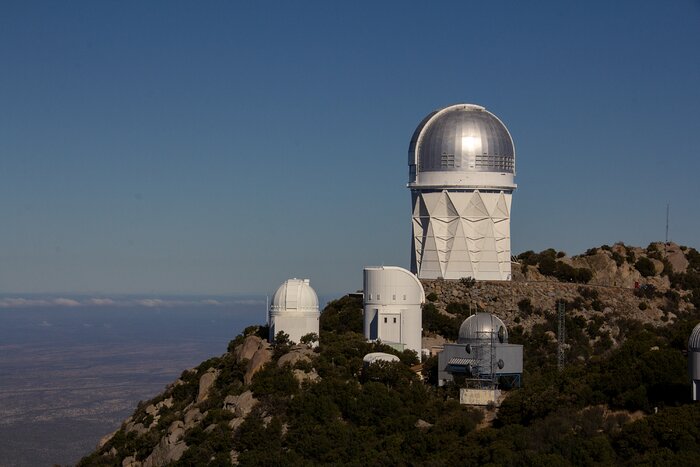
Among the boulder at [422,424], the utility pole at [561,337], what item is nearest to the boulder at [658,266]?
the utility pole at [561,337]

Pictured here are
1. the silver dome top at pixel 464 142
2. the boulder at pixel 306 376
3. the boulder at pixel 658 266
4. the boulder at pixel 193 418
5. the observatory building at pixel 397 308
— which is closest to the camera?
the boulder at pixel 306 376

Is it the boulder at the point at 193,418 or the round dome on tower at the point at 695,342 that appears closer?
the round dome on tower at the point at 695,342

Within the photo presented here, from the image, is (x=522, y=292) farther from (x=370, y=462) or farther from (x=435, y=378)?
(x=370, y=462)

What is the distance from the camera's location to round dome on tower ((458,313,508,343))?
63500 millimetres

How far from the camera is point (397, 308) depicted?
6831 cm

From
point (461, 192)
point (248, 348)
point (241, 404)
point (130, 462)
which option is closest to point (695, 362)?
point (241, 404)

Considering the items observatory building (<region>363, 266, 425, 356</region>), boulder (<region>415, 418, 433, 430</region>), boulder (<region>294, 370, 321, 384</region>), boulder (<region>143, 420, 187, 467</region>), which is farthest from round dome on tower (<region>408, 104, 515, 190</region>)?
boulder (<region>143, 420, 187, 467</region>)

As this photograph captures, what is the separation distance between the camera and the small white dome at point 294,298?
66.5 metres

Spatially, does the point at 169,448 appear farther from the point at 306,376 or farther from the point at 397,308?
the point at 397,308

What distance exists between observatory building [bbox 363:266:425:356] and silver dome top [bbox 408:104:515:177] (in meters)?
7.76

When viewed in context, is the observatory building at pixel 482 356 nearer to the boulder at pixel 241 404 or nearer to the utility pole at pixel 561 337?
the utility pole at pixel 561 337

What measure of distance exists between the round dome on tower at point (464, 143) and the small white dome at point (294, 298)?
11.0m

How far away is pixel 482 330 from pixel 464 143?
42.6 feet

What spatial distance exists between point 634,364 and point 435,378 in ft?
32.6
